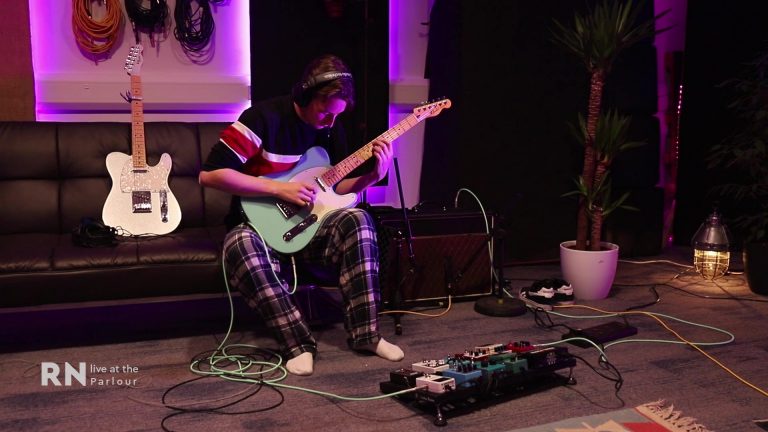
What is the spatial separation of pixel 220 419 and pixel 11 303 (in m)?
1.04

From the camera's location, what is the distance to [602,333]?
3055 mm

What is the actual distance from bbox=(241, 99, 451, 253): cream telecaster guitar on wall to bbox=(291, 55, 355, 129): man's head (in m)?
0.20

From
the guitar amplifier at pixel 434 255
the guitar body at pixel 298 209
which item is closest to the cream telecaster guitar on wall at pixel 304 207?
the guitar body at pixel 298 209

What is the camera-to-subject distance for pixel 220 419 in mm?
2230

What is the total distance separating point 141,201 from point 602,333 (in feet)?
7.26

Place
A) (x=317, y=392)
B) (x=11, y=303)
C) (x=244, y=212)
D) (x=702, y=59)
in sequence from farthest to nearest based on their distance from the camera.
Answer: (x=702, y=59) < (x=244, y=212) < (x=11, y=303) < (x=317, y=392)

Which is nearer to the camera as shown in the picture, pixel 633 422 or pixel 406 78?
pixel 633 422

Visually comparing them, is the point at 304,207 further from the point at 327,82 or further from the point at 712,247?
the point at 712,247

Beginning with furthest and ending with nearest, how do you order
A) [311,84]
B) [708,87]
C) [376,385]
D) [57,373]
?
[708,87], [311,84], [57,373], [376,385]

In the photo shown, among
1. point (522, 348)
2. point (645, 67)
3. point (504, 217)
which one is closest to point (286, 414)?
point (522, 348)

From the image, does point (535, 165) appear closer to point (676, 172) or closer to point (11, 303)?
point (676, 172)

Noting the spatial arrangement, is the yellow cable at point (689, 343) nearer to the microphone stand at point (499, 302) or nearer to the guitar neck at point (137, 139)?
the microphone stand at point (499, 302)

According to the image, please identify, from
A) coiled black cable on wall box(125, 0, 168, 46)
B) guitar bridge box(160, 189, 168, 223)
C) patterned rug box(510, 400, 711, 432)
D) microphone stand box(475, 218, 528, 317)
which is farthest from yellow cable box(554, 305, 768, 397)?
coiled black cable on wall box(125, 0, 168, 46)

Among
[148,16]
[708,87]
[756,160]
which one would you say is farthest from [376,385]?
[708,87]
